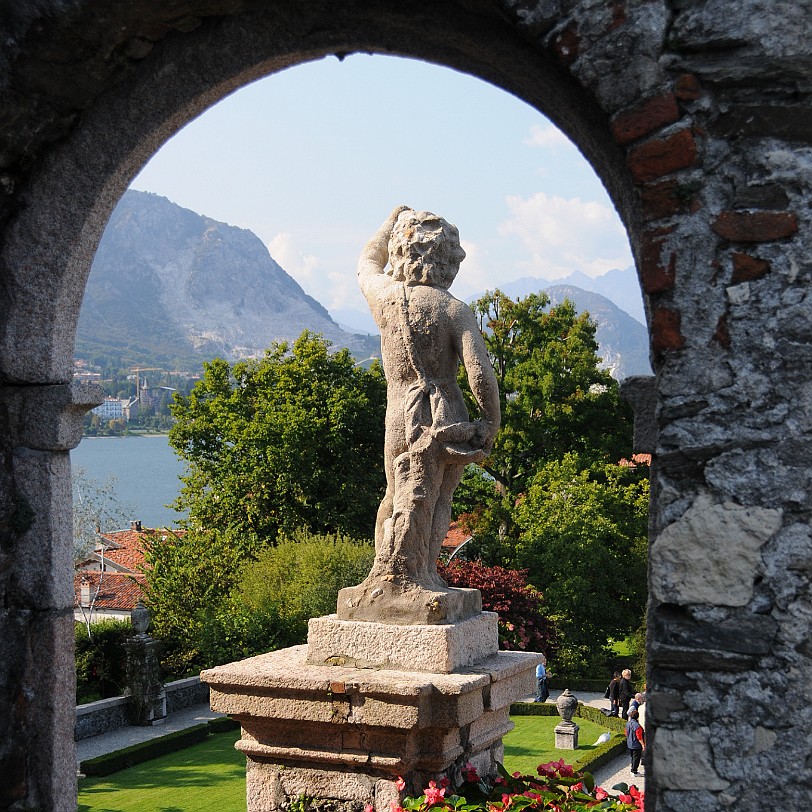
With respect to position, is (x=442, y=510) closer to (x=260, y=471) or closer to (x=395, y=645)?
(x=395, y=645)

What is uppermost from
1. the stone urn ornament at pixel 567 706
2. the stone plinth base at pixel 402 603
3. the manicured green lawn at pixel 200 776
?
the stone plinth base at pixel 402 603

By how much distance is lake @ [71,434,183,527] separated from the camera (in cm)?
11181

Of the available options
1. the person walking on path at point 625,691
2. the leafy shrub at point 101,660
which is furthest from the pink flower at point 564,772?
the leafy shrub at point 101,660

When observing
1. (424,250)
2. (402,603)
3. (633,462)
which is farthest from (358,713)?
(633,462)

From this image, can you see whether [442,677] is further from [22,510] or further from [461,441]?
[22,510]

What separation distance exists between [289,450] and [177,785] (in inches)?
375

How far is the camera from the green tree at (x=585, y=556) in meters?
21.9

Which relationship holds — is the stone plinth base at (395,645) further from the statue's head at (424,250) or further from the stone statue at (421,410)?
the statue's head at (424,250)

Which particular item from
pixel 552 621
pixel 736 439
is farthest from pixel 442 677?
pixel 552 621

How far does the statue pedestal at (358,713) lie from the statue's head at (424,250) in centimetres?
188

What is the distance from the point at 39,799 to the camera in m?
3.84

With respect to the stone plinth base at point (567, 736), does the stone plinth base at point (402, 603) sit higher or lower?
higher

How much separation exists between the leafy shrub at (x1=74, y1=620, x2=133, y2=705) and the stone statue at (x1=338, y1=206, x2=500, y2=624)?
15.2 meters

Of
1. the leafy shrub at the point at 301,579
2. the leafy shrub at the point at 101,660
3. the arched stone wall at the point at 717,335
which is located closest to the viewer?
the arched stone wall at the point at 717,335
